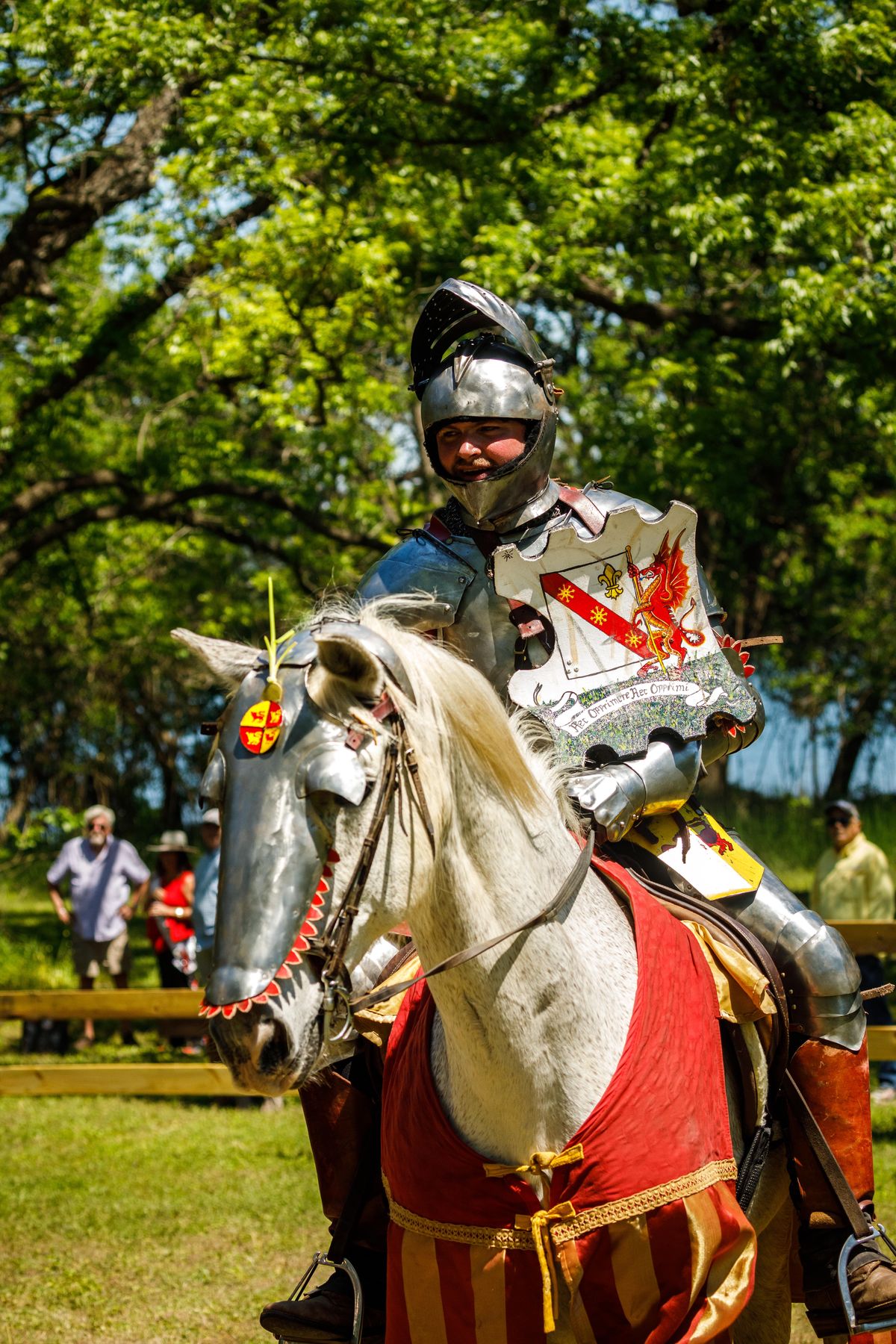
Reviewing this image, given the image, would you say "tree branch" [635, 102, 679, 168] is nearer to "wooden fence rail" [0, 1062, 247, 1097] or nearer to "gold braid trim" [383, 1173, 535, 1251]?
"wooden fence rail" [0, 1062, 247, 1097]

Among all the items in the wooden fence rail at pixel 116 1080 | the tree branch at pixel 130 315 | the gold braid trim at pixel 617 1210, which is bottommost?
the wooden fence rail at pixel 116 1080

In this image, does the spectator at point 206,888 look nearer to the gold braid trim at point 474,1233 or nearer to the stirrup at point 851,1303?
the stirrup at point 851,1303

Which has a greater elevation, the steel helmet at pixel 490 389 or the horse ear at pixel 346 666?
the steel helmet at pixel 490 389

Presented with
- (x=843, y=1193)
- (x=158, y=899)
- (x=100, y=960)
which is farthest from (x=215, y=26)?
(x=843, y=1193)

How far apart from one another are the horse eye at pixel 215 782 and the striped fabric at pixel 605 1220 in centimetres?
84

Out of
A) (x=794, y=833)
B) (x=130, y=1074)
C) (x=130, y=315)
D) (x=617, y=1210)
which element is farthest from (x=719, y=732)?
(x=794, y=833)

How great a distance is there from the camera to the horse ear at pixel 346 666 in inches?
85.7

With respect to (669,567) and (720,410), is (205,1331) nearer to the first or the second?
(669,567)

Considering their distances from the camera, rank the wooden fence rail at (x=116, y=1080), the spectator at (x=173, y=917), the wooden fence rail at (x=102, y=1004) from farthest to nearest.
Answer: the spectator at (x=173, y=917), the wooden fence rail at (x=102, y=1004), the wooden fence rail at (x=116, y=1080)

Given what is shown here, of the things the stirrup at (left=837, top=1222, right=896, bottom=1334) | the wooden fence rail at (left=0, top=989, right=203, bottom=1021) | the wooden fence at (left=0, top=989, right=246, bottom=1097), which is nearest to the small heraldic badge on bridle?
the stirrup at (left=837, top=1222, right=896, bottom=1334)

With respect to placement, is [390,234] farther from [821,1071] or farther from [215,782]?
[215,782]

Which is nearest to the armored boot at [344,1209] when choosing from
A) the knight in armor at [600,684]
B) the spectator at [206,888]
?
the knight in armor at [600,684]

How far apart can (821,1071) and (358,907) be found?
1.72 meters

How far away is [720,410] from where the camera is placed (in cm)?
1262
